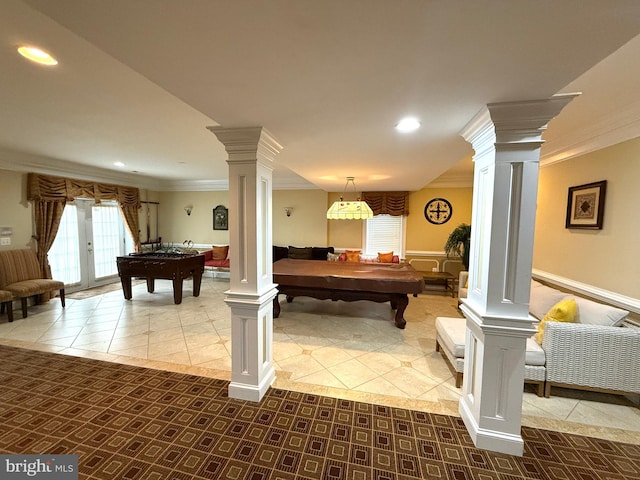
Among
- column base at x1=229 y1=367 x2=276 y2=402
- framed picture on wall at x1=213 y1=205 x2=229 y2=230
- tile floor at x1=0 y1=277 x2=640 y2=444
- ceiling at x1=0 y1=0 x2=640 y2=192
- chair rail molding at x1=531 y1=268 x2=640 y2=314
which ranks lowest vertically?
tile floor at x1=0 y1=277 x2=640 y2=444

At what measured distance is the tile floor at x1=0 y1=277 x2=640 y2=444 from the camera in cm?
224

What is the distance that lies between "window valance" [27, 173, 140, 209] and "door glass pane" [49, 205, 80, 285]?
0.34m

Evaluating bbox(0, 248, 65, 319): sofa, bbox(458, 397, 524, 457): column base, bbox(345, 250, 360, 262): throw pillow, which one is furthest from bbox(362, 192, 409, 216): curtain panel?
bbox(0, 248, 65, 319): sofa

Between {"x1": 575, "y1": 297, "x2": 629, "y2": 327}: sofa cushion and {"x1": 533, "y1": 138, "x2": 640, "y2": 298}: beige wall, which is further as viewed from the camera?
{"x1": 533, "y1": 138, "x2": 640, "y2": 298}: beige wall

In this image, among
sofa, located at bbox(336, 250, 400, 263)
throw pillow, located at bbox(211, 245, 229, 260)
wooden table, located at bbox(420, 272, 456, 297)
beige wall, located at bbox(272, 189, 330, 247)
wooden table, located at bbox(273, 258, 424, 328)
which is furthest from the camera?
throw pillow, located at bbox(211, 245, 229, 260)

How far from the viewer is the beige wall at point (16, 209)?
4.40 meters

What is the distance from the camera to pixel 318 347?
Result: 3.25m

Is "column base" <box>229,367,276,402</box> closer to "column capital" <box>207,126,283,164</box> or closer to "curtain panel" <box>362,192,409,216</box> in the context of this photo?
"column capital" <box>207,126,283,164</box>

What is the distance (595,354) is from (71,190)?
8.34 metres

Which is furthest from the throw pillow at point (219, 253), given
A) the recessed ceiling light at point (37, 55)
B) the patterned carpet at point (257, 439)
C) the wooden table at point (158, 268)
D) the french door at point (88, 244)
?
the recessed ceiling light at point (37, 55)

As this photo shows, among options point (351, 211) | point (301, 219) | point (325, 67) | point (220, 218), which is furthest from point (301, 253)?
point (325, 67)

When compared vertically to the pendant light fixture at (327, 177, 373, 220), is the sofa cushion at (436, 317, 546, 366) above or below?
below

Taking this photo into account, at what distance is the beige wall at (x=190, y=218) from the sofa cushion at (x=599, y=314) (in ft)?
23.9

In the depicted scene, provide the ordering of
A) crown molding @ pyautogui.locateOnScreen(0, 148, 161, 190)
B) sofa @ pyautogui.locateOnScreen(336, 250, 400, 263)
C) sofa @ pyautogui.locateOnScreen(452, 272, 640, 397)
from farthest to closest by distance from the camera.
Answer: sofa @ pyautogui.locateOnScreen(336, 250, 400, 263) → crown molding @ pyautogui.locateOnScreen(0, 148, 161, 190) → sofa @ pyautogui.locateOnScreen(452, 272, 640, 397)
